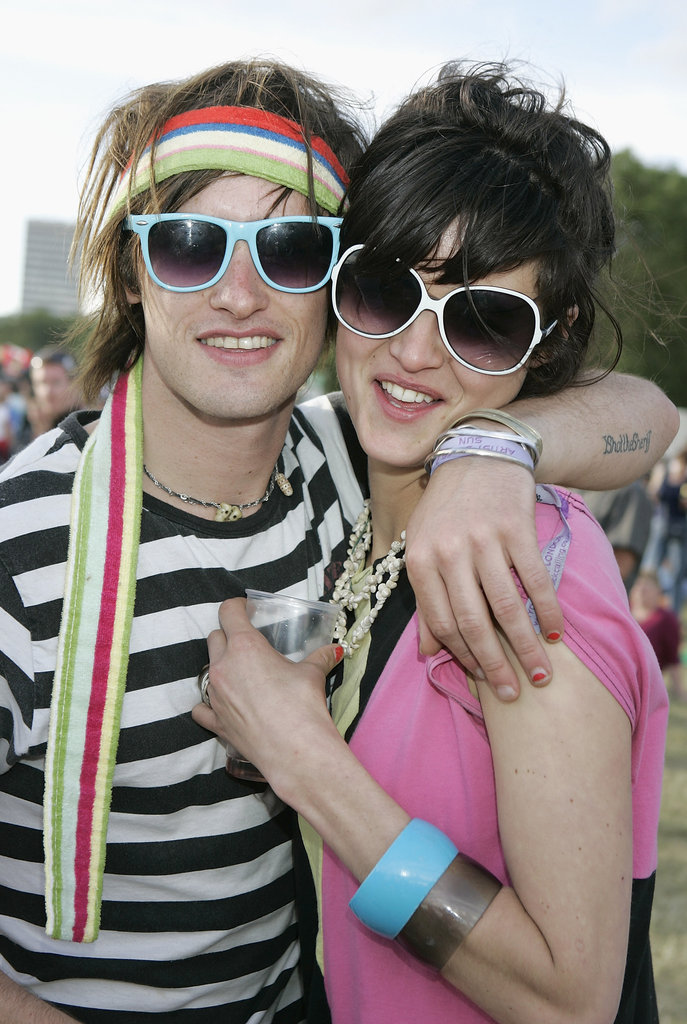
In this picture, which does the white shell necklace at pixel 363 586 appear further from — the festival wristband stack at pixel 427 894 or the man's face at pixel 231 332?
the festival wristband stack at pixel 427 894

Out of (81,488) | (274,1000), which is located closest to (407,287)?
(81,488)

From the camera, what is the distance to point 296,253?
2.13 metres

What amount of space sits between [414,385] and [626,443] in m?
0.62

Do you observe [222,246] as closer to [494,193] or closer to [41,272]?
[494,193]

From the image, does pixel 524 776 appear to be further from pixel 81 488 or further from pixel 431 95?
pixel 431 95

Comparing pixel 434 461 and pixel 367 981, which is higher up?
pixel 434 461

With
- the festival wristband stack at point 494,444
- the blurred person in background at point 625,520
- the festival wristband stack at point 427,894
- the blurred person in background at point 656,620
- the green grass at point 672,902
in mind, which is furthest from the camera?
the blurred person in background at point 656,620

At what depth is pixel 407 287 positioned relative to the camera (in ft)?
6.38

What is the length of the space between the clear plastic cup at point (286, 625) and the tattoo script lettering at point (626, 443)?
810 mm

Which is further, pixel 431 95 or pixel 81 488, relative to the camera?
pixel 431 95

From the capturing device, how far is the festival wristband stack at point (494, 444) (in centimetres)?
172

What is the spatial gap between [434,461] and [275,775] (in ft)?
2.28

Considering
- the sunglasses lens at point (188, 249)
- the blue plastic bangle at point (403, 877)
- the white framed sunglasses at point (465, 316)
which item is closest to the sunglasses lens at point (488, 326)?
the white framed sunglasses at point (465, 316)

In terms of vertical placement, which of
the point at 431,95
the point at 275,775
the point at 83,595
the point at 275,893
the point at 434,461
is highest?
the point at 431,95
